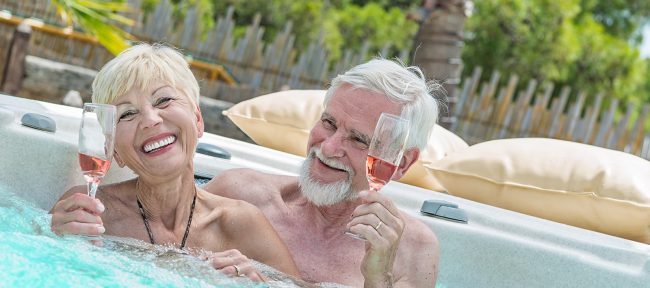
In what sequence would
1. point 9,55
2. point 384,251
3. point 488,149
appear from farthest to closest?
point 9,55 < point 488,149 < point 384,251

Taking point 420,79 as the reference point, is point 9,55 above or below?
below

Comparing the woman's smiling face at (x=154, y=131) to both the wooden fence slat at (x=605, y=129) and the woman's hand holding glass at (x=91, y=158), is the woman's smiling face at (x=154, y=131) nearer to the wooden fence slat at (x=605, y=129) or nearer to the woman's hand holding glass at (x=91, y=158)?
the woman's hand holding glass at (x=91, y=158)

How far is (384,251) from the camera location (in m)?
2.35

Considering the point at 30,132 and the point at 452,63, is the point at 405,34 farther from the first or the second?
the point at 30,132

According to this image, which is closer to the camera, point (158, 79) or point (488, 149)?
point (158, 79)

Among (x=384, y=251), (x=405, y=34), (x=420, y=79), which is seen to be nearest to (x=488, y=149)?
(x=420, y=79)

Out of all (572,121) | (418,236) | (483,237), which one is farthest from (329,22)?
(418,236)

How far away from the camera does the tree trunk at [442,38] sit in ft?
26.0

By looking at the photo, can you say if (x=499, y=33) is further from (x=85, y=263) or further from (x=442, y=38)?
(x=85, y=263)

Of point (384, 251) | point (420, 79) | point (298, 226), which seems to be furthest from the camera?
→ point (298, 226)

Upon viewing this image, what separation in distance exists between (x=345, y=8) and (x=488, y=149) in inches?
762

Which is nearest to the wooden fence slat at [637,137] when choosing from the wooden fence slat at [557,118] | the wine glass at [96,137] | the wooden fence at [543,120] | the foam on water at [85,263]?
the wooden fence at [543,120]

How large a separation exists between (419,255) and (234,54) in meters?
6.41

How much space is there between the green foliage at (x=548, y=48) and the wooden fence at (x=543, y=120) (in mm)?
14058
